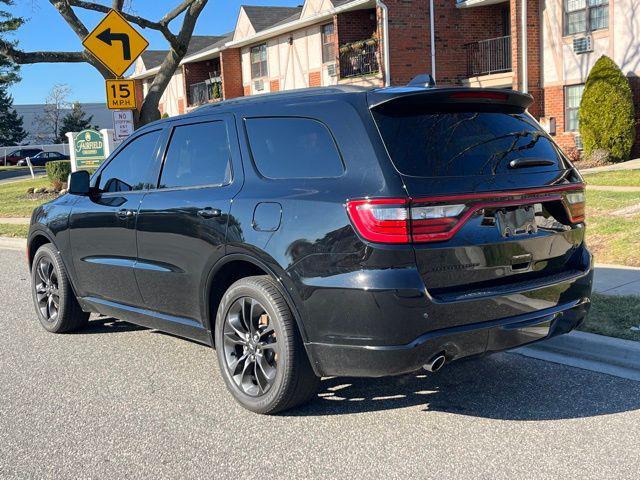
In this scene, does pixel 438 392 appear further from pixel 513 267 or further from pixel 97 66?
pixel 97 66

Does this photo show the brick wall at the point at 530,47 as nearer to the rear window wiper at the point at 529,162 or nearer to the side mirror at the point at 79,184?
the side mirror at the point at 79,184

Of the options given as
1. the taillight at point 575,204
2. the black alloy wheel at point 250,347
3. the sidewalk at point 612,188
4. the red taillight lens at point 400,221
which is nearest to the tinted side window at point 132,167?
the black alloy wheel at point 250,347

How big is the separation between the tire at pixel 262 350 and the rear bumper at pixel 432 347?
0.53ft

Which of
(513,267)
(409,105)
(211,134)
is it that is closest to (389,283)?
(513,267)

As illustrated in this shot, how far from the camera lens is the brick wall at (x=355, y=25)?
2823 cm

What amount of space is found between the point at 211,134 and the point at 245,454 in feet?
7.46

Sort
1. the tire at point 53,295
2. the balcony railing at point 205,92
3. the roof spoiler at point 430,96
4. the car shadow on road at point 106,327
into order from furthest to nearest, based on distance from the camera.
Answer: the balcony railing at point 205,92
the car shadow on road at point 106,327
the tire at point 53,295
the roof spoiler at point 430,96

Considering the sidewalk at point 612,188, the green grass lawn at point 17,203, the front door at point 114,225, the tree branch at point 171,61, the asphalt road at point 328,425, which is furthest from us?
the green grass lawn at point 17,203

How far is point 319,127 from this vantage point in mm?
4277

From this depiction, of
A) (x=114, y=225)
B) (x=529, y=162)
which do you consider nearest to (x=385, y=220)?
(x=529, y=162)

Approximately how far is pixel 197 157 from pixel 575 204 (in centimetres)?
258

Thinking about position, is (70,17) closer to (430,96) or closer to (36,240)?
(36,240)

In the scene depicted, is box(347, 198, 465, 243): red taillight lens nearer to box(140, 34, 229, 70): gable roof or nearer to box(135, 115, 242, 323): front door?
box(135, 115, 242, 323): front door

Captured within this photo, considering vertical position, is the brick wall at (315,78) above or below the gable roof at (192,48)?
below
